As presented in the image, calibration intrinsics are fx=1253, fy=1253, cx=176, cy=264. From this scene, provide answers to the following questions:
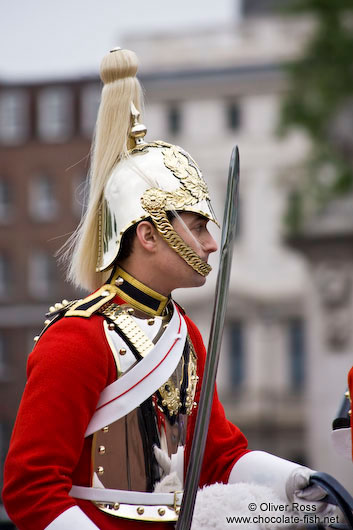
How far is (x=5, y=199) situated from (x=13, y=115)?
3781 millimetres

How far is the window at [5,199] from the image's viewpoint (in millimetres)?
44594

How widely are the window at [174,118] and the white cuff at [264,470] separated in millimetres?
37052

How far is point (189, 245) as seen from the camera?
3848mm

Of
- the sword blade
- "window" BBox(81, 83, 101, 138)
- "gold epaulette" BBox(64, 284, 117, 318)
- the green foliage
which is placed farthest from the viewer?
"window" BBox(81, 83, 101, 138)

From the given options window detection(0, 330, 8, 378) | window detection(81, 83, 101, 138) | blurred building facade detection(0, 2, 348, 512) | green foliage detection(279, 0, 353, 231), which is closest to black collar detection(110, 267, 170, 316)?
green foliage detection(279, 0, 353, 231)

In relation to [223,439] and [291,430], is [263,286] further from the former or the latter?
[223,439]

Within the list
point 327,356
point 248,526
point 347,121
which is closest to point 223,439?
point 248,526

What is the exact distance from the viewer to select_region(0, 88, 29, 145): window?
46344 millimetres

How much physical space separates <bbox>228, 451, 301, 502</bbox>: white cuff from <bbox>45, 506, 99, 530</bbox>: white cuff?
2.28 feet

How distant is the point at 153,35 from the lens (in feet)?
133

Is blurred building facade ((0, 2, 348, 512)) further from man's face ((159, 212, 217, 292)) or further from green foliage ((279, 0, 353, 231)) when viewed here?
man's face ((159, 212, 217, 292))

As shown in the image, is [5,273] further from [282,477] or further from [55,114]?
[282,477]

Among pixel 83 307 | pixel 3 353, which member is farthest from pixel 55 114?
pixel 83 307

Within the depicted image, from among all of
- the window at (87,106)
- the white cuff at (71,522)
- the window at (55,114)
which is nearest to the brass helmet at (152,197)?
the white cuff at (71,522)
